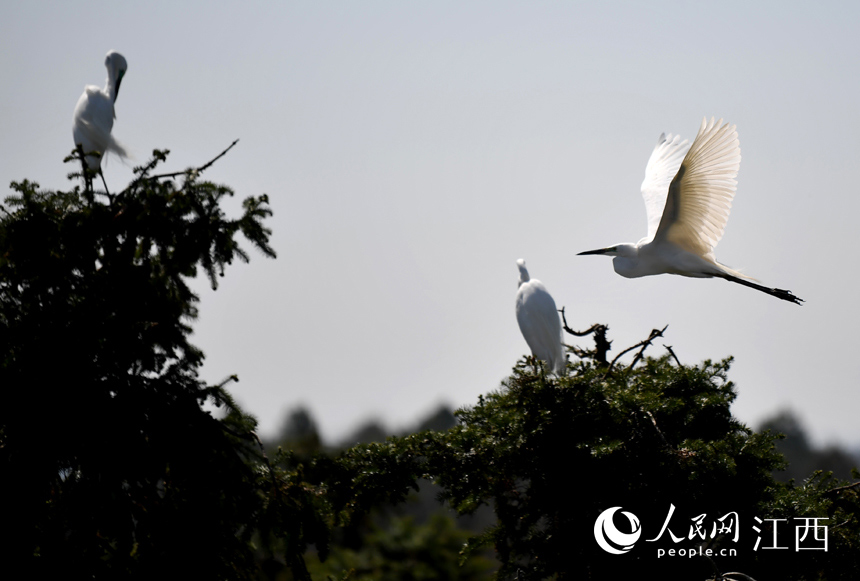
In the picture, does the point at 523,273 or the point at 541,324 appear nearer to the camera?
the point at 541,324

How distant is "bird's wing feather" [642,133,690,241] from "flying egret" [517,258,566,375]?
5.93 ft

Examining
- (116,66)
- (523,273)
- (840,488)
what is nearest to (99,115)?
(116,66)

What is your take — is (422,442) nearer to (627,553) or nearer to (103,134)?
(627,553)

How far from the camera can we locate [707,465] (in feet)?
12.8

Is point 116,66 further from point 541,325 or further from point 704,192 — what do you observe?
point 704,192

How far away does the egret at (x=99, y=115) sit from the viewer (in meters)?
8.59

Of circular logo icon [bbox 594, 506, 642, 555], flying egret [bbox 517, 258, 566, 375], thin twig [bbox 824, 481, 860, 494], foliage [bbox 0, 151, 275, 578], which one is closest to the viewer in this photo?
foliage [bbox 0, 151, 275, 578]

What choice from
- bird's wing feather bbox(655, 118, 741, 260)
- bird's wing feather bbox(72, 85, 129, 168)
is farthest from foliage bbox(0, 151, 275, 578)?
bird's wing feather bbox(72, 85, 129, 168)

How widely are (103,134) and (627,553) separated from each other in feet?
23.3

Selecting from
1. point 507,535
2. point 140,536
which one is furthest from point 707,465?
point 140,536

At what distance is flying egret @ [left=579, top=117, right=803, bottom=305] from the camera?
5.45 m

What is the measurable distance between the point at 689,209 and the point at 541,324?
2.67m

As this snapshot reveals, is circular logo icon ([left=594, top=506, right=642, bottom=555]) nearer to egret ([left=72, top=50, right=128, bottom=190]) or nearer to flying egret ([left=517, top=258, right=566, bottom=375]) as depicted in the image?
flying egret ([left=517, top=258, right=566, bottom=375])

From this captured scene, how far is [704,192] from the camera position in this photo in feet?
18.9
